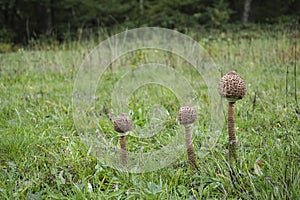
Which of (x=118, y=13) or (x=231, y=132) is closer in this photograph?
(x=231, y=132)

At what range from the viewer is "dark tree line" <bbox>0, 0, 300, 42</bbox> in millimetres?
15570

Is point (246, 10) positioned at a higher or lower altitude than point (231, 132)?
higher

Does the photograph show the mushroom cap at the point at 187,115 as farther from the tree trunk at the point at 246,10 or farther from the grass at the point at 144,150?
the tree trunk at the point at 246,10

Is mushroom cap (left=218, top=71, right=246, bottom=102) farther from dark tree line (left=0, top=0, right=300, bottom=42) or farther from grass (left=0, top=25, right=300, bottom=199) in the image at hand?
dark tree line (left=0, top=0, right=300, bottom=42)

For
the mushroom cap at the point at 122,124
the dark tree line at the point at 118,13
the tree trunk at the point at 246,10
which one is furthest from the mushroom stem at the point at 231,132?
the tree trunk at the point at 246,10

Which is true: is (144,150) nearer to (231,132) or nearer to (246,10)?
(231,132)

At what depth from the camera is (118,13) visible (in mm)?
16938

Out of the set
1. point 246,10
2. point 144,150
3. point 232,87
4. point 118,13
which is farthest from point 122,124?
point 246,10

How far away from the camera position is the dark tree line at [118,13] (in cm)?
1557

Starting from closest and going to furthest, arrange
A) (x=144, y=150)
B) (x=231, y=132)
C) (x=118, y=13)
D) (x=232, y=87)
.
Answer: (x=232, y=87), (x=231, y=132), (x=144, y=150), (x=118, y=13)

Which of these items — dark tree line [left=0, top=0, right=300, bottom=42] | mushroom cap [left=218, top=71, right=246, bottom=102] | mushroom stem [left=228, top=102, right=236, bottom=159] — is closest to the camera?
mushroom cap [left=218, top=71, right=246, bottom=102]

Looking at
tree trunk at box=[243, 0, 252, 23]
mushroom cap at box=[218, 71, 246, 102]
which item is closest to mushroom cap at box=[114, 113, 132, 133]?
mushroom cap at box=[218, 71, 246, 102]

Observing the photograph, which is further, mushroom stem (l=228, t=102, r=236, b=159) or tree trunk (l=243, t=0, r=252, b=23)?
tree trunk (l=243, t=0, r=252, b=23)

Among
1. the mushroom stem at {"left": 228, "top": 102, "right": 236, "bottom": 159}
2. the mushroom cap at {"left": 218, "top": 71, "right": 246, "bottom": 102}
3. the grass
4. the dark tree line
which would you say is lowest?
the grass
